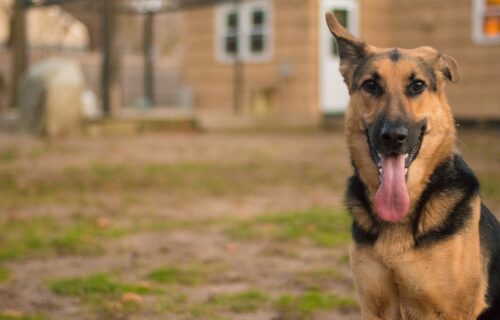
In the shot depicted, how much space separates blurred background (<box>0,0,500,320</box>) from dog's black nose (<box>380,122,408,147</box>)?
68 cm

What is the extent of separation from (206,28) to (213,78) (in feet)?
5.02

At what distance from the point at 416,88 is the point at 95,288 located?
9.62ft

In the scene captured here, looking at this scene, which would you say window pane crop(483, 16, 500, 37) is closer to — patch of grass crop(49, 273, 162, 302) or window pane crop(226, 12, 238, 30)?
window pane crop(226, 12, 238, 30)

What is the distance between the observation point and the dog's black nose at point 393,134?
3865 mm

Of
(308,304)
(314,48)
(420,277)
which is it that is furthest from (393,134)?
(314,48)

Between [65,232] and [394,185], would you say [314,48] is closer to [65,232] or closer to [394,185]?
[65,232]

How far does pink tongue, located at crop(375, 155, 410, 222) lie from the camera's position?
3996 mm

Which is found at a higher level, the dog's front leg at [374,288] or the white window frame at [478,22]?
the white window frame at [478,22]

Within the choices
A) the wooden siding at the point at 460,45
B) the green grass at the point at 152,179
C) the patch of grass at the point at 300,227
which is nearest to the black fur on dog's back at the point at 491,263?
the patch of grass at the point at 300,227

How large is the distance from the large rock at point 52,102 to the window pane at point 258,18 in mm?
6700

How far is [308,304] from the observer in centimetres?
546

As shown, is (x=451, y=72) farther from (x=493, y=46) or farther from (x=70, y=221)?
(x=493, y=46)

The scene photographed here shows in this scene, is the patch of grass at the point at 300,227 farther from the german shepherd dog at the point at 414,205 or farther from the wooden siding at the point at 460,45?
the wooden siding at the point at 460,45

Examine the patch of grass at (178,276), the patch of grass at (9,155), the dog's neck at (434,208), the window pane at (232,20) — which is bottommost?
the patch of grass at (178,276)
